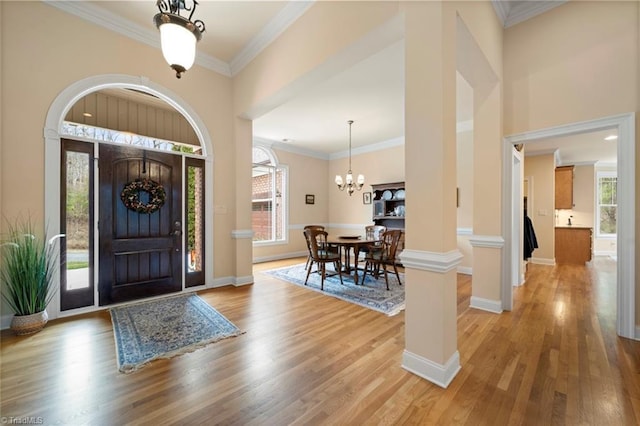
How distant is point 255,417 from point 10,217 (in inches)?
121

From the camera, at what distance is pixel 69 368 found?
1.91 metres

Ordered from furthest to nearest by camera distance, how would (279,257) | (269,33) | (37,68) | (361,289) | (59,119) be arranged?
(279,257), (361,289), (269,33), (59,119), (37,68)

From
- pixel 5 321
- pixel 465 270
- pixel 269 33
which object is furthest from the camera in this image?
pixel 465 270

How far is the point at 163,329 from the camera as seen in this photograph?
253cm

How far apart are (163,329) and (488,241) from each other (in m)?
3.67

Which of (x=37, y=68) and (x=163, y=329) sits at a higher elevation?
(x=37, y=68)

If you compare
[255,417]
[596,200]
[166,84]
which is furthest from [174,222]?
[596,200]

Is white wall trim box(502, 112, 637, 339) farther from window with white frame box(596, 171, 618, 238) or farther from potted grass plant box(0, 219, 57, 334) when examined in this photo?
window with white frame box(596, 171, 618, 238)

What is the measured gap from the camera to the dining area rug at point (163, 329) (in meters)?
2.10

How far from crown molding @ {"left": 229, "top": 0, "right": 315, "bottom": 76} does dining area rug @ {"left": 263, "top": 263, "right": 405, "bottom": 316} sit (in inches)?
137

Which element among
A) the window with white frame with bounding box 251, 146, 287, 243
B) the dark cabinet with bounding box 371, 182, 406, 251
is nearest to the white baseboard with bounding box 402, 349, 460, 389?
the dark cabinet with bounding box 371, 182, 406, 251

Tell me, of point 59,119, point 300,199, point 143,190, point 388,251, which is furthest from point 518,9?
point 300,199

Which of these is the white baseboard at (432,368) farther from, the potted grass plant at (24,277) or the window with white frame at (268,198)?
the window with white frame at (268,198)

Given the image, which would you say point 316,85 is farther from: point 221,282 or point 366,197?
point 366,197
